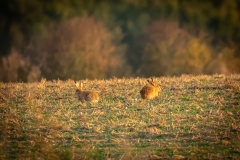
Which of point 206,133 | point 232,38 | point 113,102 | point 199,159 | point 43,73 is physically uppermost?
point 232,38

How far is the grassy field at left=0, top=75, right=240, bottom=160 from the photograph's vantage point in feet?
29.5

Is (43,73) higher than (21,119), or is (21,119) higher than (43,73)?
(43,73)

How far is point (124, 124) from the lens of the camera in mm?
10578

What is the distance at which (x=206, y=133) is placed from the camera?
9828mm

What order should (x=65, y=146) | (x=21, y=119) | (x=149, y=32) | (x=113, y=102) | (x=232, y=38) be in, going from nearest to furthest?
1. (x=65, y=146)
2. (x=21, y=119)
3. (x=113, y=102)
4. (x=232, y=38)
5. (x=149, y=32)

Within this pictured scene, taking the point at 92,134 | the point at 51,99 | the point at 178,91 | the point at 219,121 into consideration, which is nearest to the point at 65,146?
the point at 92,134

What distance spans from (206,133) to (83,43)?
24.2m

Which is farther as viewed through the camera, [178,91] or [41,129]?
[178,91]

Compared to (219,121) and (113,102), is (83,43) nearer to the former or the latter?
(113,102)

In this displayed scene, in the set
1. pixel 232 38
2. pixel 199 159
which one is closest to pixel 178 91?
pixel 199 159

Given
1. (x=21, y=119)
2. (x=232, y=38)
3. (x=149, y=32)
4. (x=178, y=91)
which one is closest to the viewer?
(x=21, y=119)

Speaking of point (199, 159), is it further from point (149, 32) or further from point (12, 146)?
point (149, 32)

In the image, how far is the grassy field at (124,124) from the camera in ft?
29.5

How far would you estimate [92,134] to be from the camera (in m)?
10.0
